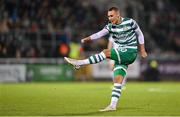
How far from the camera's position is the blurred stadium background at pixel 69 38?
29.4m

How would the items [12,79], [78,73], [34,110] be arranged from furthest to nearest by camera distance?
1. [78,73]
2. [12,79]
3. [34,110]

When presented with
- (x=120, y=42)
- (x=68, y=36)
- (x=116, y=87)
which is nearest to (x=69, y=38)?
(x=68, y=36)

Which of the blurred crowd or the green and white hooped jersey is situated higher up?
the blurred crowd

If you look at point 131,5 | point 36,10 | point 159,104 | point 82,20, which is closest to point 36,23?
point 36,10

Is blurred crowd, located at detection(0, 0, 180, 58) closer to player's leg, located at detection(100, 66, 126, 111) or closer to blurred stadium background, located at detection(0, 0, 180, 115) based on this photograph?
blurred stadium background, located at detection(0, 0, 180, 115)

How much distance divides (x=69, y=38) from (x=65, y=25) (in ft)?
3.10

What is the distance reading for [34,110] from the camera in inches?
486

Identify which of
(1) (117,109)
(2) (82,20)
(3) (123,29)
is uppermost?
(2) (82,20)

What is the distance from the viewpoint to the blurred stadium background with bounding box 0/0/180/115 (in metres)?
29.4

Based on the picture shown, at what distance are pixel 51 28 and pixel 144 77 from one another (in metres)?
5.91

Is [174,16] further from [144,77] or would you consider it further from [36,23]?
[36,23]

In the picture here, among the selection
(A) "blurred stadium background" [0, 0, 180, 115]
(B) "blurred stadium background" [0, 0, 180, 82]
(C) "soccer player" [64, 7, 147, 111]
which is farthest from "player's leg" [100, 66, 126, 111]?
(A) "blurred stadium background" [0, 0, 180, 115]

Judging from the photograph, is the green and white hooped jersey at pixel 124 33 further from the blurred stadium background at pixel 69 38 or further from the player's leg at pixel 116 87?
the blurred stadium background at pixel 69 38

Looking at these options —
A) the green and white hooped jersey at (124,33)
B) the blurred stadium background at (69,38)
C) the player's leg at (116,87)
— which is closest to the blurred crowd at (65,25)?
the blurred stadium background at (69,38)
